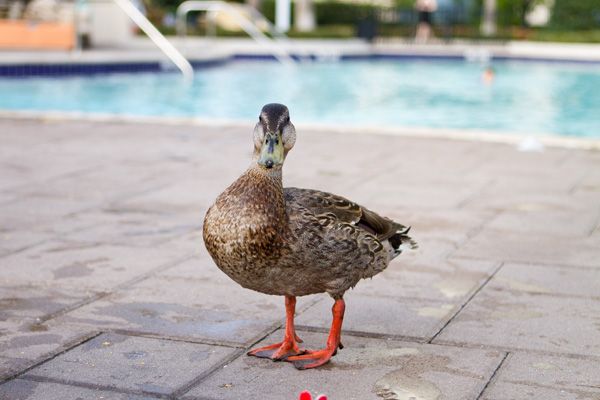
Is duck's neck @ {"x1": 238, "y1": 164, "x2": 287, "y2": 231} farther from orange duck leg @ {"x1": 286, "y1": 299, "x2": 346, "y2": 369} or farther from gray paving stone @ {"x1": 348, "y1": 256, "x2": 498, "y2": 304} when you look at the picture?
gray paving stone @ {"x1": 348, "y1": 256, "x2": 498, "y2": 304}

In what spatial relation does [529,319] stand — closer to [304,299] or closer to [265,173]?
[304,299]

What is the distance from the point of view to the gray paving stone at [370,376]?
3.47 metres

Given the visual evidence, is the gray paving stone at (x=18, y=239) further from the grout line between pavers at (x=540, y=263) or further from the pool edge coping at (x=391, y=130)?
the pool edge coping at (x=391, y=130)

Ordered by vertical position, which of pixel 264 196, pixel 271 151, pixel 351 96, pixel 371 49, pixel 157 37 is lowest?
pixel 351 96

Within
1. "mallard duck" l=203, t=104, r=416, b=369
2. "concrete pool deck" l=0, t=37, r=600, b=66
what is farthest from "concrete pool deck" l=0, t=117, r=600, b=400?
"concrete pool deck" l=0, t=37, r=600, b=66

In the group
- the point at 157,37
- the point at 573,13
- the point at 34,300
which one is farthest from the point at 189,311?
the point at 573,13

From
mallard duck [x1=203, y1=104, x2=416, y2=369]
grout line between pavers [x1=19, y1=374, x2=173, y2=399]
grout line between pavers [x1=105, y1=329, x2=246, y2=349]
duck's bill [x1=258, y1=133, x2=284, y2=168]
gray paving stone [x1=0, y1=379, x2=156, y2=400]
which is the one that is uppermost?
duck's bill [x1=258, y1=133, x2=284, y2=168]

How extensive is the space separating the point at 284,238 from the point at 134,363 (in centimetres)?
79

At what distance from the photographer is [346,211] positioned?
12.7ft

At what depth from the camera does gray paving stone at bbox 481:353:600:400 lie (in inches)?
136

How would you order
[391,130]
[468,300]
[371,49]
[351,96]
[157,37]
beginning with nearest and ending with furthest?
[468,300] < [391,130] < [351,96] < [157,37] < [371,49]

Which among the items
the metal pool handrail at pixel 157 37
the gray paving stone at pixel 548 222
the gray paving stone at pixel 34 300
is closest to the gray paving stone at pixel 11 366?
the gray paving stone at pixel 34 300

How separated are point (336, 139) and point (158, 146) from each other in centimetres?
191

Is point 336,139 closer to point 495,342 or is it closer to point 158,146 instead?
point 158,146
